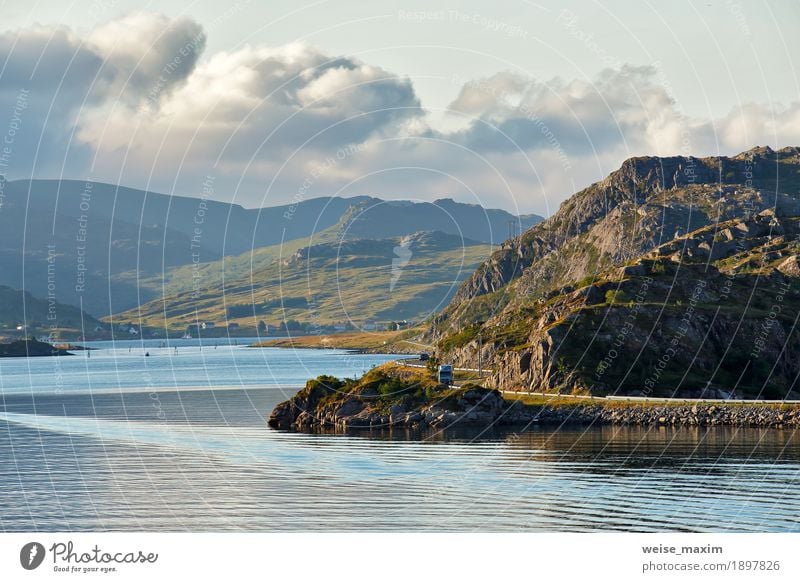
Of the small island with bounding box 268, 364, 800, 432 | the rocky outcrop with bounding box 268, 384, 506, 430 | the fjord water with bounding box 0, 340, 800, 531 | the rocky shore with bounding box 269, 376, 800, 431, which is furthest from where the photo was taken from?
the rocky outcrop with bounding box 268, 384, 506, 430

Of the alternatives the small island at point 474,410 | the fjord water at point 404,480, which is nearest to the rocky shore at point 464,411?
the small island at point 474,410

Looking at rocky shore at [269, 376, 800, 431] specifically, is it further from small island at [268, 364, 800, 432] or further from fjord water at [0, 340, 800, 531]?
fjord water at [0, 340, 800, 531]

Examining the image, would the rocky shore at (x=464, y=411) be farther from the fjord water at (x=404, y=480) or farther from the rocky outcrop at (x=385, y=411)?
the fjord water at (x=404, y=480)

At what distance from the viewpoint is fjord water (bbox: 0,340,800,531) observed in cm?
9131

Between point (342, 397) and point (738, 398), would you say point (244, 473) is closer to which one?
point (342, 397)

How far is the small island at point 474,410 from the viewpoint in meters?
171

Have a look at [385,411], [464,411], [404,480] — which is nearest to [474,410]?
[464,411]

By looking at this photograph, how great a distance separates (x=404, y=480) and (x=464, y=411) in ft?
235

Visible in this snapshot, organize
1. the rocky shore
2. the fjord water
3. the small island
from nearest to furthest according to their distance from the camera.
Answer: the fjord water < the rocky shore < the small island

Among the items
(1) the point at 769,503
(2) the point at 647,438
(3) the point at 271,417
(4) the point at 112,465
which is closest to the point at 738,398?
(2) the point at 647,438

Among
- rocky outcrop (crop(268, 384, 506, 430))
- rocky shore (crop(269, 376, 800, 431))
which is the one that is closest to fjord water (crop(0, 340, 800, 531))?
rocky shore (crop(269, 376, 800, 431))
